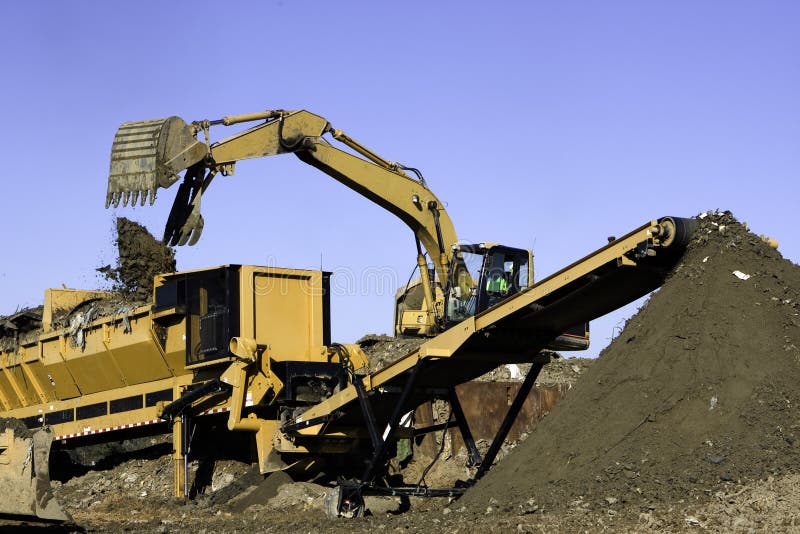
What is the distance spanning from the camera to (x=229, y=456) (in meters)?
14.0

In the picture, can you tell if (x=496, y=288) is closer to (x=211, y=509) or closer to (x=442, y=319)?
(x=442, y=319)

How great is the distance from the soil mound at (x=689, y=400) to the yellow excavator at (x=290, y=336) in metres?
0.76

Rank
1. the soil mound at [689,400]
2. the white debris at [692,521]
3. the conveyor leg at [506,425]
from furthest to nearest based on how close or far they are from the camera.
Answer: the conveyor leg at [506,425]
the soil mound at [689,400]
the white debris at [692,521]

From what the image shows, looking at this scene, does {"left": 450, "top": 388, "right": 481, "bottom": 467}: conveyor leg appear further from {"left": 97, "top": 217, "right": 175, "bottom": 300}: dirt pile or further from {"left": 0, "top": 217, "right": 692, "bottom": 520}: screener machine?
{"left": 97, "top": 217, "right": 175, "bottom": 300}: dirt pile

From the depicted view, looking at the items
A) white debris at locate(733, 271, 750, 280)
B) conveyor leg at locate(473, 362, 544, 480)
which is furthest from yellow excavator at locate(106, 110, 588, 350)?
white debris at locate(733, 271, 750, 280)

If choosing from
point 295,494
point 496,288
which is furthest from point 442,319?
point 295,494

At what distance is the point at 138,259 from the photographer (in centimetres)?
1503

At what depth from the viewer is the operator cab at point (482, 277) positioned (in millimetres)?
11867

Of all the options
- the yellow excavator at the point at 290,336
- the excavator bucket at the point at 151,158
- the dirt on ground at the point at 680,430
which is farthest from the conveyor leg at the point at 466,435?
the excavator bucket at the point at 151,158

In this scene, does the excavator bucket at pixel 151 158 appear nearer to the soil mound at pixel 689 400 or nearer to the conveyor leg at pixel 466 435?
the conveyor leg at pixel 466 435

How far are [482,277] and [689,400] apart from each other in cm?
388

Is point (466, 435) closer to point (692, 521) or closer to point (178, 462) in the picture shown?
point (178, 462)

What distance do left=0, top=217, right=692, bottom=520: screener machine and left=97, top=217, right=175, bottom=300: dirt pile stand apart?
75cm

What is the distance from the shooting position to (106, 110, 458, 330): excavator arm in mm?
13352
